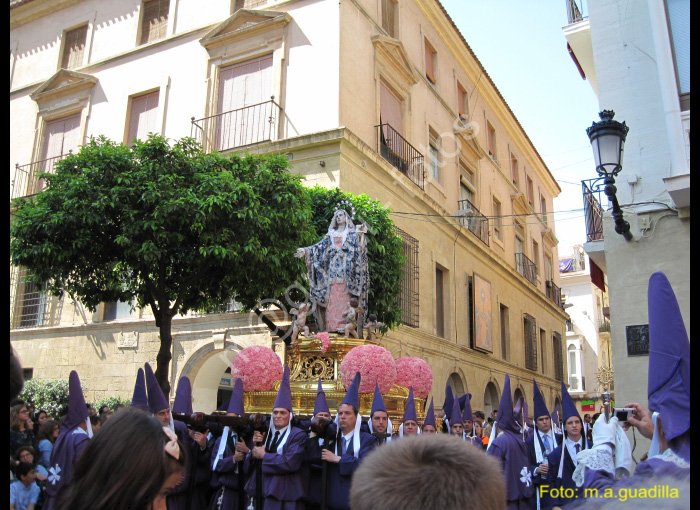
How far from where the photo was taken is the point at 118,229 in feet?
32.6

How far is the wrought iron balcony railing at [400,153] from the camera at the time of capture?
52.5 ft

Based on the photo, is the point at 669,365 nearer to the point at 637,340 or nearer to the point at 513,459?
the point at 513,459

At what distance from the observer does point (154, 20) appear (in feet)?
58.5

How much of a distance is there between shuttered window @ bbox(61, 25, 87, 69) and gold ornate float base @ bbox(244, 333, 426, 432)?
612 inches

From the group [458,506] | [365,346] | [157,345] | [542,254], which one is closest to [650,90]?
[365,346]

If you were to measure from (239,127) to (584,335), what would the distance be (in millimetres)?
28689

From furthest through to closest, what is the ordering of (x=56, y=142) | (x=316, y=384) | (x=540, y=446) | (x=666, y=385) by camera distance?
(x=56, y=142) < (x=316, y=384) < (x=540, y=446) < (x=666, y=385)

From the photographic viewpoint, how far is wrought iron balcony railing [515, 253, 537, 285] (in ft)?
84.7

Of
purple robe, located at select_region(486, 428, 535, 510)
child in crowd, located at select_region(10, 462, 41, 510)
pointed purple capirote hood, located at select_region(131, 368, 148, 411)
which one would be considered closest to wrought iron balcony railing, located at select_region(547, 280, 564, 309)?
purple robe, located at select_region(486, 428, 535, 510)

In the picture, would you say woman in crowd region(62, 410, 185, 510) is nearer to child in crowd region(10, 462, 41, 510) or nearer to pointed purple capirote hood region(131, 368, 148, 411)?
pointed purple capirote hood region(131, 368, 148, 411)

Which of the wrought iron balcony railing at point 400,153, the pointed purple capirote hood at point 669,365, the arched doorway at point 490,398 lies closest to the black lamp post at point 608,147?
the pointed purple capirote hood at point 669,365

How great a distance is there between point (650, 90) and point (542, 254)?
2099 centimetres

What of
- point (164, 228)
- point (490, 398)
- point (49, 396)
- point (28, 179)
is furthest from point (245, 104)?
point (490, 398)
